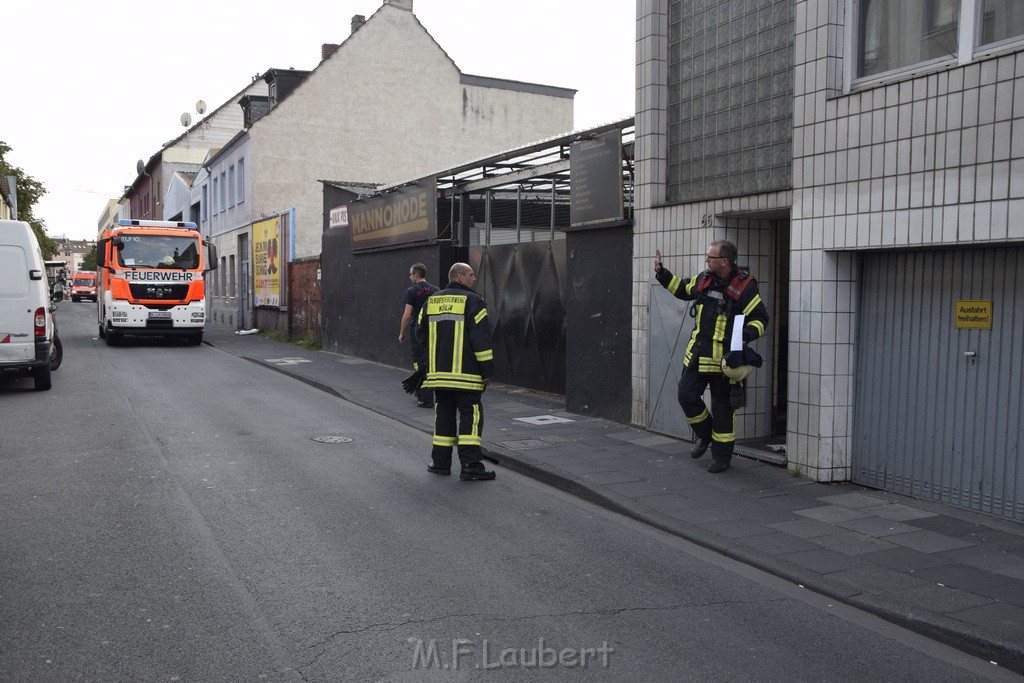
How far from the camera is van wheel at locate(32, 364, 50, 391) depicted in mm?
13242

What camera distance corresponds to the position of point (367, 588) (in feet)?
16.2

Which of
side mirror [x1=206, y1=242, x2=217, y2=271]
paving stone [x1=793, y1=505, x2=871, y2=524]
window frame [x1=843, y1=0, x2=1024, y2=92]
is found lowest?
paving stone [x1=793, y1=505, x2=871, y2=524]

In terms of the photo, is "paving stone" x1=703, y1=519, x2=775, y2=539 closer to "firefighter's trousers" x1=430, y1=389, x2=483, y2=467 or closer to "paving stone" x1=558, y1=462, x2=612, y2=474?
"paving stone" x1=558, y1=462, x2=612, y2=474

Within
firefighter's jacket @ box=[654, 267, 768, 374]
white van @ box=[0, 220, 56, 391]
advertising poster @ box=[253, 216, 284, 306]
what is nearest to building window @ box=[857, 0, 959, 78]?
firefighter's jacket @ box=[654, 267, 768, 374]

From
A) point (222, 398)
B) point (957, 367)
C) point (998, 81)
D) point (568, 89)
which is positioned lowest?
point (222, 398)

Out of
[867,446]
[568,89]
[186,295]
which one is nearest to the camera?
[867,446]

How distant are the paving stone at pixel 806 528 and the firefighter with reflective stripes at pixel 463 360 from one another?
2559 mm

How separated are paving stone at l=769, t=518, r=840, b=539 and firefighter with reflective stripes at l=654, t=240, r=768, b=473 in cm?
157

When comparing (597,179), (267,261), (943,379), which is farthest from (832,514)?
(267,261)

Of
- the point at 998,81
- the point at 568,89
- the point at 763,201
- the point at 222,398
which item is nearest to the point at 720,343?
the point at 763,201

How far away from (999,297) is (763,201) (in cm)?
231

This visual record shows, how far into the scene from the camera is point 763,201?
8.16m

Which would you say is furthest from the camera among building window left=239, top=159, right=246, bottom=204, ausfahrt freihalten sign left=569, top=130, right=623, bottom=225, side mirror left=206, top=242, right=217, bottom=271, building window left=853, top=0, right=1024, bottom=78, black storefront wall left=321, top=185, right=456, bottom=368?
building window left=239, top=159, right=246, bottom=204

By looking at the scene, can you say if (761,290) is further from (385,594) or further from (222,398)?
(222,398)
